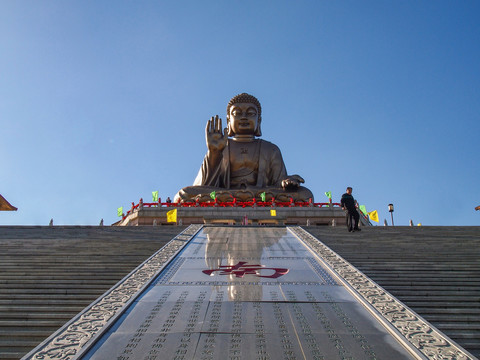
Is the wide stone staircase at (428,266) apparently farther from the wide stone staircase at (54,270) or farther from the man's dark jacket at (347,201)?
the wide stone staircase at (54,270)

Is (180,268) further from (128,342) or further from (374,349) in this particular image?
(374,349)

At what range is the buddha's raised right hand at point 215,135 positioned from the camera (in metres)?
16.1

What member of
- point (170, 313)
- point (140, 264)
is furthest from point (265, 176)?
point (170, 313)

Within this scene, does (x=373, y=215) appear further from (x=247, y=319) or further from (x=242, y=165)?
(x=247, y=319)

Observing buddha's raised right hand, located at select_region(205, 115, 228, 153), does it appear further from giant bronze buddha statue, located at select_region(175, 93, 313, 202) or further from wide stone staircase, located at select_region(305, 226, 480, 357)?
wide stone staircase, located at select_region(305, 226, 480, 357)

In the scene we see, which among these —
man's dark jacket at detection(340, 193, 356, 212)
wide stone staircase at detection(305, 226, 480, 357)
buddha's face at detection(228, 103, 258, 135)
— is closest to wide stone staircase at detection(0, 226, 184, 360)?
wide stone staircase at detection(305, 226, 480, 357)

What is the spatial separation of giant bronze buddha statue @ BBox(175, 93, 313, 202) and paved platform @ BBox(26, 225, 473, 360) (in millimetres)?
10111

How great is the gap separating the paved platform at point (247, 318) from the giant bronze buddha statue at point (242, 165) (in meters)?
10.1

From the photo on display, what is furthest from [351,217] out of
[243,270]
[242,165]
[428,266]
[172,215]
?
[242,165]

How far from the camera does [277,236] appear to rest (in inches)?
333

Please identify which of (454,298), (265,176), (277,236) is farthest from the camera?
(265,176)

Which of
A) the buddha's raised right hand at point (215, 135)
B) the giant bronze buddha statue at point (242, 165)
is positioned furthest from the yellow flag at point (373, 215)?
the buddha's raised right hand at point (215, 135)

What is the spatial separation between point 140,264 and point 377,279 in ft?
9.62

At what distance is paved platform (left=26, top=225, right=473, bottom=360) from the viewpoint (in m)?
3.38
